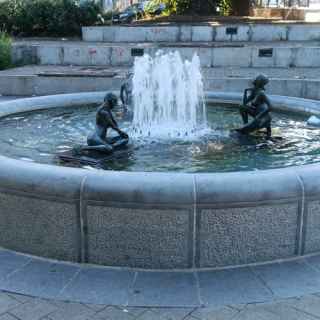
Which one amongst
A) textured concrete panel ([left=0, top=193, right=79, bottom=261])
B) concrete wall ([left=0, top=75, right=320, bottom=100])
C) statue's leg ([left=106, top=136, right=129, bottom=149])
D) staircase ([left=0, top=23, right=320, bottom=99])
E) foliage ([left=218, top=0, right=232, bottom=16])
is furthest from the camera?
foliage ([left=218, top=0, right=232, bottom=16])

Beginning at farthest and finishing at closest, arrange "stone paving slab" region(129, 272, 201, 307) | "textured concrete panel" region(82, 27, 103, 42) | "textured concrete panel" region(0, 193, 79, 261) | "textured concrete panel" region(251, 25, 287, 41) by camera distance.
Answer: "textured concrete panel" region(82, 27, 103, 42), "textured concrete panel" region(251, 25, 287, 41), "textured concrete panel" region(0, 193, 79, 261), "stone paving slab" region(129, 272, 201, 307)


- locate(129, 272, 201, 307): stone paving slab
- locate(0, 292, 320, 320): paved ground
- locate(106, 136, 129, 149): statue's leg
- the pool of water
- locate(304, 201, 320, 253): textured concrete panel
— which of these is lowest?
locate(0, 292, 320, 320): paved ground

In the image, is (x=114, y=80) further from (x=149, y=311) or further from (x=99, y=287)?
(x=149, y=311)

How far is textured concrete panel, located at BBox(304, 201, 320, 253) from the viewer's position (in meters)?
4.48

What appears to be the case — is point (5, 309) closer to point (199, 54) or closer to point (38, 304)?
point (38, 304)

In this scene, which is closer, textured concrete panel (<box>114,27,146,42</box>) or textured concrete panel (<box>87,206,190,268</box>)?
textured concrete panel (<box>87,206,190,268</box>)

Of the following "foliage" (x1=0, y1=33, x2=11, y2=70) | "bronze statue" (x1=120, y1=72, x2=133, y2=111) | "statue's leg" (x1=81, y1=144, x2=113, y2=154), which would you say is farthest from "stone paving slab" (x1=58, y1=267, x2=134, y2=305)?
"foliage" (x1=0, y1=33, x2=11, y2=70)

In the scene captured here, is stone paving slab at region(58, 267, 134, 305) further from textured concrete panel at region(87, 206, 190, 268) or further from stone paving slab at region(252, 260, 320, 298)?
stone paving slab at region(252, 260, 320, 298)

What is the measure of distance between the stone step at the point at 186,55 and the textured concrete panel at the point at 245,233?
1202 cm

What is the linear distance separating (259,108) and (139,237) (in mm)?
3360

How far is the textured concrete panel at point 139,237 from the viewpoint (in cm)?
423

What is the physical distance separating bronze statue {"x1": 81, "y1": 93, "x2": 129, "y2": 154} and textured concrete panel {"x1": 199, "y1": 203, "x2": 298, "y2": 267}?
7.27 feet

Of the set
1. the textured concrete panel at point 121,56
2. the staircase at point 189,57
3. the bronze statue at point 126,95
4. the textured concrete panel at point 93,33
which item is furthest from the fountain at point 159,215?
the textured concrete panel at point 93,33

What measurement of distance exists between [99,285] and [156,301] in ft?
1.64
